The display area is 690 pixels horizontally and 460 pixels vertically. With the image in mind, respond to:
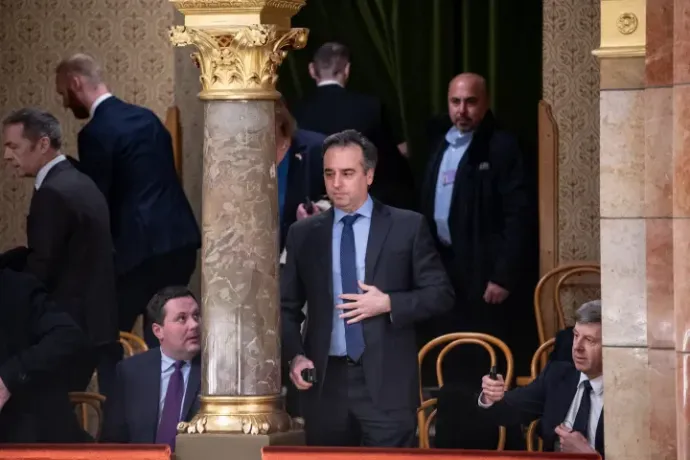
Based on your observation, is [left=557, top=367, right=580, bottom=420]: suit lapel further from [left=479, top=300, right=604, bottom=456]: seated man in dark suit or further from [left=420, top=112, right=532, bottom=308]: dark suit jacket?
[left=420, top=112, right=532, bottom=308]: dark suit jacket

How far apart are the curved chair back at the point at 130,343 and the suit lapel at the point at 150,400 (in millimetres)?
927

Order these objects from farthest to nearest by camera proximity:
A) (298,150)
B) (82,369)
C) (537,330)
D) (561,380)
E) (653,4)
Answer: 1. (537,330)
2. (298,150)
3. (82,369)
4. (561,380)
5. (653,4)

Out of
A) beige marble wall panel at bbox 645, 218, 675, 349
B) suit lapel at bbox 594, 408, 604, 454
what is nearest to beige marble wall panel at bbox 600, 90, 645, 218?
beige marble wall panel at bbox 645, 218, 675, 349

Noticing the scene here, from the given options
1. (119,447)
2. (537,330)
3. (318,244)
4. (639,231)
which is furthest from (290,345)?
(537,330)

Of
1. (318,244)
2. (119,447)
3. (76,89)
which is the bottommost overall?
(119,447)

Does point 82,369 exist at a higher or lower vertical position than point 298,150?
lower

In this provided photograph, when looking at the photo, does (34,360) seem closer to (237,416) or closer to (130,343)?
(237,416)

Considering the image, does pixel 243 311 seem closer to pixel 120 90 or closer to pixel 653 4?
pixel 653 4

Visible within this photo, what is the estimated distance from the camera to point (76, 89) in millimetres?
10180

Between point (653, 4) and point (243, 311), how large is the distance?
1.88m

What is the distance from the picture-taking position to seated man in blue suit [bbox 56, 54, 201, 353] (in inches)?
400

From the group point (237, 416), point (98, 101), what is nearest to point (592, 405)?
point (237, 416)

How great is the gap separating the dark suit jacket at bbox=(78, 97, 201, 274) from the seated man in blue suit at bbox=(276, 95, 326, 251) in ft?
1.77

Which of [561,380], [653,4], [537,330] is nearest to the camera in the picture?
[653,4]
